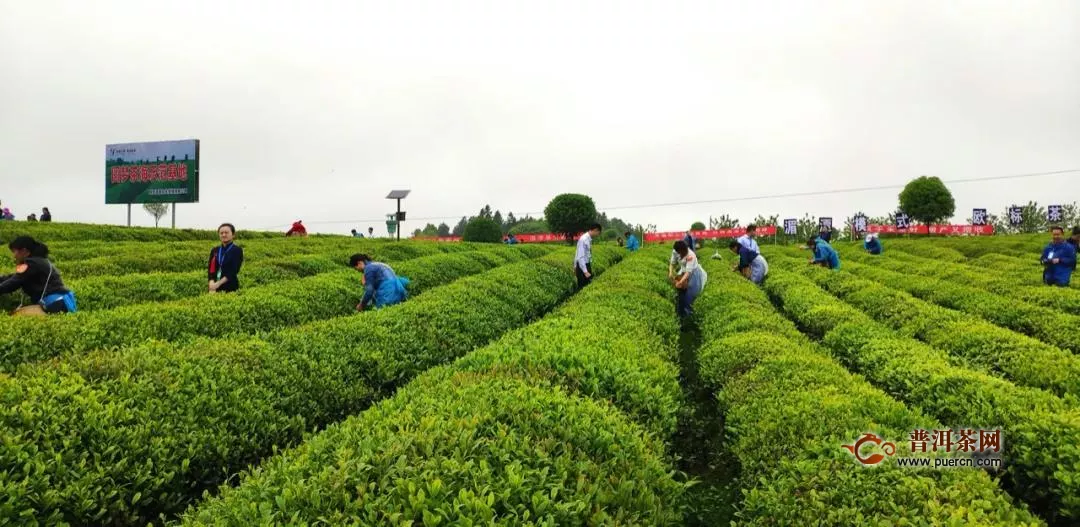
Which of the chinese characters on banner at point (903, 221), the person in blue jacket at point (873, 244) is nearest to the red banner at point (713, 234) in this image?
the chinese characters on banner at point (903, 221)

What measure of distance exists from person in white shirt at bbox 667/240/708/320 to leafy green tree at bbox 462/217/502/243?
4449cm

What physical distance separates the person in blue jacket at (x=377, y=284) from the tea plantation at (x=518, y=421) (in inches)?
49.0

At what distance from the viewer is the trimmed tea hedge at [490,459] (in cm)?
257

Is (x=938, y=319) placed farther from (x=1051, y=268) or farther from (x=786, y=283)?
(x=1051, y=268)

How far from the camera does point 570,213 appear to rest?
62.3 meters

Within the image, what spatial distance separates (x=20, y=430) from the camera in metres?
3.49

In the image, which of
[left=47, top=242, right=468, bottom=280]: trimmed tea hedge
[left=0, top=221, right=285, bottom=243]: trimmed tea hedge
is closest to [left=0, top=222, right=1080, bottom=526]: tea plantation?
[left=47, top=242, right=468, bottom=280]: trimmed tea hedge

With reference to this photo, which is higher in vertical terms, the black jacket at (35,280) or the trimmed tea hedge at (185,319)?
the black jacket at (35,280)

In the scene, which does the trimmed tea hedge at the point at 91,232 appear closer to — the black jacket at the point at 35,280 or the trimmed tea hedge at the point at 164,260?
the trimmed tea hedge at the point at 164,260

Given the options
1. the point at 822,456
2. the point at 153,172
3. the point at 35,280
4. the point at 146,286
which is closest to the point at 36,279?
the point at 35,280

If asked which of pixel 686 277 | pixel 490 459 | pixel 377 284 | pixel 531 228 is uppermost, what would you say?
pixel 531 228

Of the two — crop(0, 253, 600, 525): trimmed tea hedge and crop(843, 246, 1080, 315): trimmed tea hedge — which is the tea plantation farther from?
crop(843, 246, 1080, 315): trimmed tea hedge

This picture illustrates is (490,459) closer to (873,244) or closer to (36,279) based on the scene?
(36,279)

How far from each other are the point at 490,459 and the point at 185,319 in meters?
7.05
